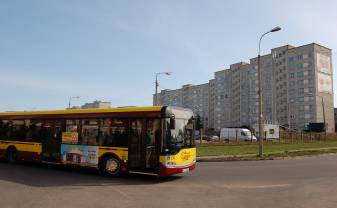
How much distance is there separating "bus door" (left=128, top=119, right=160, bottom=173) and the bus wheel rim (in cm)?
81

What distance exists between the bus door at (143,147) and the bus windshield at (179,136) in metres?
0.36

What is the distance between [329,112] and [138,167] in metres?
109

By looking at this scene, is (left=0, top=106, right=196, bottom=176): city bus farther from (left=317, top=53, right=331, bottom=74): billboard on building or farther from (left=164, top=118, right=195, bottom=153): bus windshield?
(left=317, top=53, right=331, bottom=74): billboard on building

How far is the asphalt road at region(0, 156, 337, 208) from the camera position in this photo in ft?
29.3

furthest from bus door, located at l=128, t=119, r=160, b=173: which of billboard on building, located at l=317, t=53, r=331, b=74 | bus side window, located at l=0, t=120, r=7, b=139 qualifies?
billboard on building, located at l=317, t=53, r=331, b=74

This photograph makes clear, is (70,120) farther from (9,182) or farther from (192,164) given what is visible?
(192,164)

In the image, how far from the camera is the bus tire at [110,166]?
13806 mm

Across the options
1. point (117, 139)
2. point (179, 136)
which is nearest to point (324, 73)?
point (179, 136)

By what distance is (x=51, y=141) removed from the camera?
1639cm

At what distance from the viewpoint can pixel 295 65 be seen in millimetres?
110125

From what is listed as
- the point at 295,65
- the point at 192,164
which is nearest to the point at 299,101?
the point at 295,65

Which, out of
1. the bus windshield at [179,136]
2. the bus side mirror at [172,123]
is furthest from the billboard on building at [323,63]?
the bus side mirror at [172,123]

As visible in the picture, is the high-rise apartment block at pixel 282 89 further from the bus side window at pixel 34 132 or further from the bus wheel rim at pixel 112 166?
the bus wheel rim at pixel 112 166

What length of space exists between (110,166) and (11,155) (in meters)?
7.08
